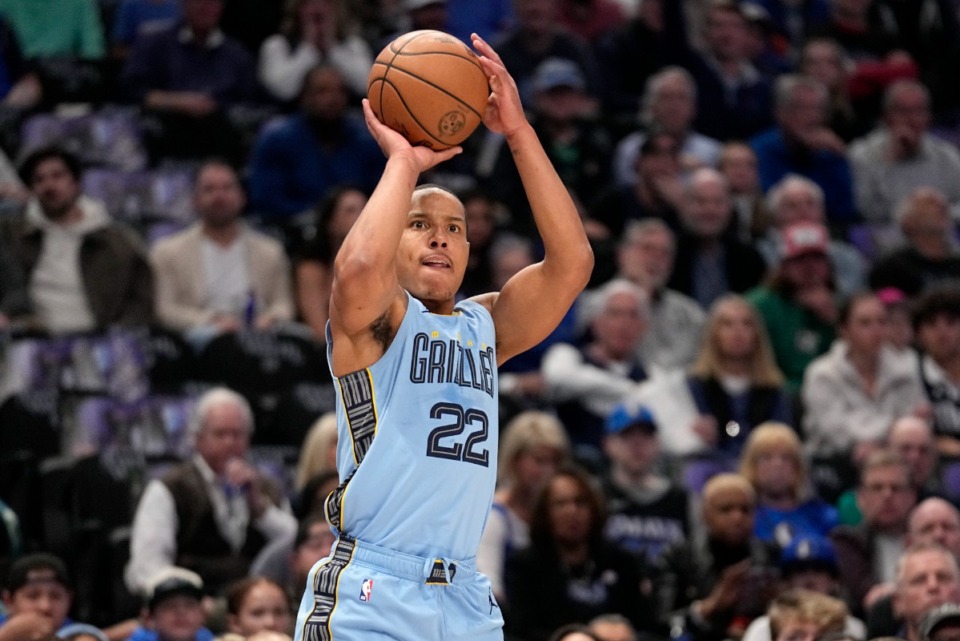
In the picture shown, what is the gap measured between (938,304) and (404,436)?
6.92m

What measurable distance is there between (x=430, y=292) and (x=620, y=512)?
469 centimetres

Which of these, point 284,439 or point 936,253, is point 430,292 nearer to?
point 284,439

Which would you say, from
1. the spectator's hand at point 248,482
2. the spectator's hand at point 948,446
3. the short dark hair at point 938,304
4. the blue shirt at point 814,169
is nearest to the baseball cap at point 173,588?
the spectator's hand at point 248,482

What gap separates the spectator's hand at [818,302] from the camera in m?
11.6

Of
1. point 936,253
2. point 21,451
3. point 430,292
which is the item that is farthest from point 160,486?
point 936,253

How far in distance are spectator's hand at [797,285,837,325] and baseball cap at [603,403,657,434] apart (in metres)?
2.22

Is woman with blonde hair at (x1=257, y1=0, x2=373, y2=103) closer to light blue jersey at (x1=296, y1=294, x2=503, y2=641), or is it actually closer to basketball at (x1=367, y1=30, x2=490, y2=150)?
basketball at (x1=367, y1=30, x2=490, y2=150)

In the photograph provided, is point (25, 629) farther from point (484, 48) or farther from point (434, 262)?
point (484, 48)

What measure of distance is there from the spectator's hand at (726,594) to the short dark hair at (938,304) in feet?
10.4

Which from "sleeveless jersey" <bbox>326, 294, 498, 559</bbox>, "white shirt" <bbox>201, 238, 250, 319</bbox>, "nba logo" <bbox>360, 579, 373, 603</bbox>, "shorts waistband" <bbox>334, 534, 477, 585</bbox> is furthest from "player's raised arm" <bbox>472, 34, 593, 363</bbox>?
"white shirt" <bbox>201, 238, 250, 319</bbox>

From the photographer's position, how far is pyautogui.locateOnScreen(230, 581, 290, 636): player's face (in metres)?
7.54

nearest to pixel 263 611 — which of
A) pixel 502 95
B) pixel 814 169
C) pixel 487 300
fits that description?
pixel 487 300

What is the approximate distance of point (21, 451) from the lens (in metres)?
9.47

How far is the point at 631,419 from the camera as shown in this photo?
9766 mm
